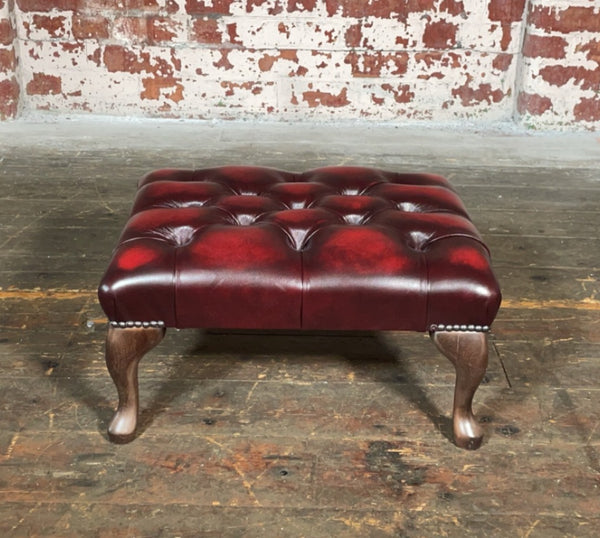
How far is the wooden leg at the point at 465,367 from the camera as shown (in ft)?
5.53

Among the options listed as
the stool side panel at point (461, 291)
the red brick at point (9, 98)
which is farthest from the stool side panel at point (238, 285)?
the red brick at point (9, 98)

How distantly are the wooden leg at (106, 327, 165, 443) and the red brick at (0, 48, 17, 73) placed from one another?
3.18m

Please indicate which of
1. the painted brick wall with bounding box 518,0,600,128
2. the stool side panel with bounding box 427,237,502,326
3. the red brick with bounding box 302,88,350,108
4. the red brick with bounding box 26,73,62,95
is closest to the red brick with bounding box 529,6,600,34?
the painted brick wall with bounding box 518,0,600,128

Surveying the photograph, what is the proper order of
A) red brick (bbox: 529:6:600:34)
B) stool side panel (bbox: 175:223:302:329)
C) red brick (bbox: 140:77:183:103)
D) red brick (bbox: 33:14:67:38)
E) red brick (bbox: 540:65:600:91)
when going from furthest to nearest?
red brick (bbox: 140:77:183:103) → red brick (bbox: 33:14:67:38) → red brick (bbox: 540:65:600:91) → red brick (bbox: 529:6:600:34) → stool side panel (bbox: 175:223:302:329)

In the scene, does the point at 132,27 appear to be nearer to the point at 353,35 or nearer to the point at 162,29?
the point at 162,29

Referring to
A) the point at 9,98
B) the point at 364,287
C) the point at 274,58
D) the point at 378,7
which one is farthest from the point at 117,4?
the point at 364,287

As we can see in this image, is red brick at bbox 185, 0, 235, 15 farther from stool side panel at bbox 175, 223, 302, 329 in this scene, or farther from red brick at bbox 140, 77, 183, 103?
stool side panel at bbox 175, 223, 302, 329

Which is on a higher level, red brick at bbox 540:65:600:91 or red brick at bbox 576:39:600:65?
red brick at bbox 576:39:600:65

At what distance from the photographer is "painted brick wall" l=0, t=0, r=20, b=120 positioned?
4.31 m

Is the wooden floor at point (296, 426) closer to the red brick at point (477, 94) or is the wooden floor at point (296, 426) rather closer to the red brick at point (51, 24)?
the red brick at point (477, 94)

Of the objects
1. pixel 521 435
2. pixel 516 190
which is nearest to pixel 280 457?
pixel 521 435

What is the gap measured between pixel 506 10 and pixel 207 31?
1626 millimetres

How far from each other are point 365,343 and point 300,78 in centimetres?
264

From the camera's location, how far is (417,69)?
446cm
